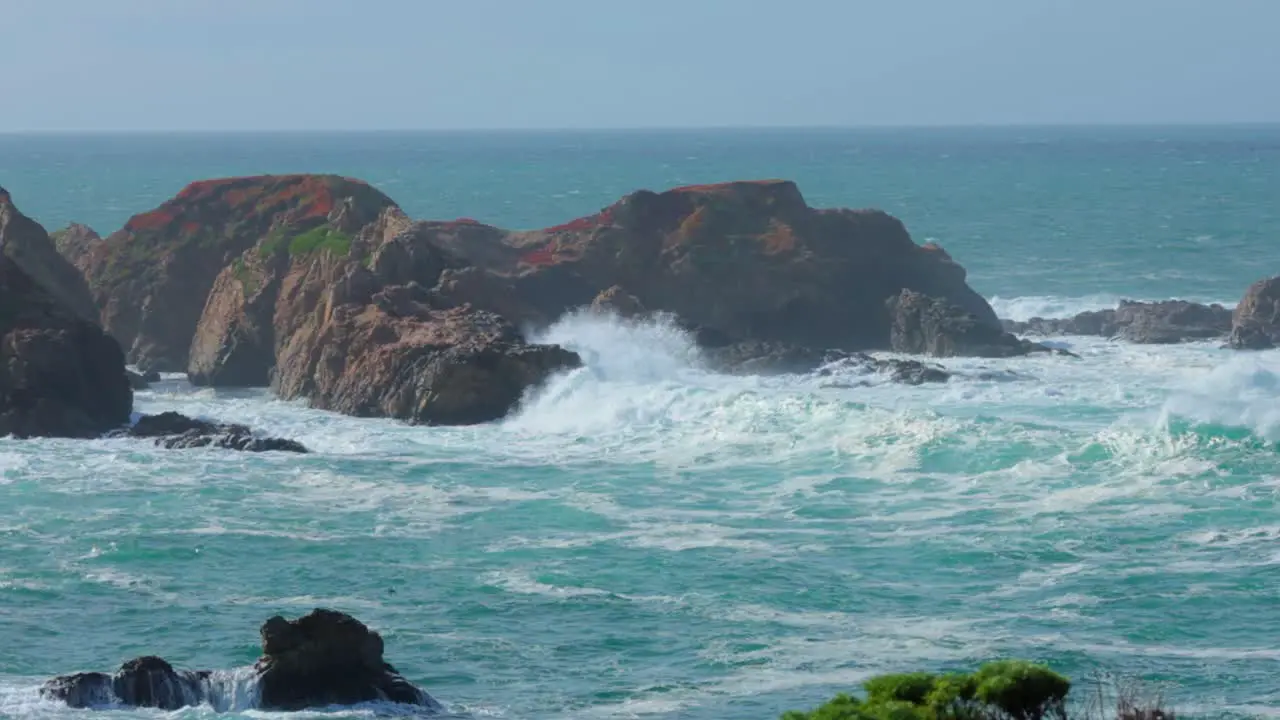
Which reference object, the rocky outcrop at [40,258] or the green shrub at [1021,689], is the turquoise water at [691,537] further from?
the green shrub at [1021,689]

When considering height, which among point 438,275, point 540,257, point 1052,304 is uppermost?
point 438,275

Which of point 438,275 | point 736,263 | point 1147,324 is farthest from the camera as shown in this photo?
point 1147,324

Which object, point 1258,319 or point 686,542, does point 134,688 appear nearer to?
point 686,542

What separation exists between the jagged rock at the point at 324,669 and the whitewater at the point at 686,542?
40cm

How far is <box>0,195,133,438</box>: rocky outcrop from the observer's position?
47031mm

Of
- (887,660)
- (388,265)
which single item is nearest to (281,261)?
(388,265)

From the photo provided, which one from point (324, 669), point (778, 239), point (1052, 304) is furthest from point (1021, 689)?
point (1052, 304)

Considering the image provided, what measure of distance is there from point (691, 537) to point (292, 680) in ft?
38.9

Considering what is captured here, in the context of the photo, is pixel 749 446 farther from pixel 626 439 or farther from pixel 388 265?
pixel 388 265

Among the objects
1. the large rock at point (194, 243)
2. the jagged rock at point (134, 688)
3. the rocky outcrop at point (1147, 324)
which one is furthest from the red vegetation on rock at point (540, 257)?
the jagged rock at point (134, 688)

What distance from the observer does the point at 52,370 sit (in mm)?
47719

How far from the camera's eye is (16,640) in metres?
29.9

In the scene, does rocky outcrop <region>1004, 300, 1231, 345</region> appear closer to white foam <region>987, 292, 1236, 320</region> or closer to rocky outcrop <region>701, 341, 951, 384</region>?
white foam <region>987, 292, 1236, 320</region>

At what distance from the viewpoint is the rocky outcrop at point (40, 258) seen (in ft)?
185
